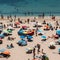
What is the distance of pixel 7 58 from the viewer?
36.2 m

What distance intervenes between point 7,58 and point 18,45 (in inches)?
225

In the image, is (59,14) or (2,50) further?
(59,14)

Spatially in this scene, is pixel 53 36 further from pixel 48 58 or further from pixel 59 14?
pixel 59 14

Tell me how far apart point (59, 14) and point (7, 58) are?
1643 inches

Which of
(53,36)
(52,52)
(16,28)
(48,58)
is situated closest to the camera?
(48,58)

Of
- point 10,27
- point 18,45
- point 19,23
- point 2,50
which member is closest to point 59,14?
point 19,23

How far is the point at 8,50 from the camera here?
128 ft

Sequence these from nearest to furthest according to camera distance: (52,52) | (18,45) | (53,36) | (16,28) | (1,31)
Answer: (52,52) → (18,45) → (53,36) → (1,31) → (16,28)

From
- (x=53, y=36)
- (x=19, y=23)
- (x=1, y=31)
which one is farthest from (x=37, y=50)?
(x=19, y=23)

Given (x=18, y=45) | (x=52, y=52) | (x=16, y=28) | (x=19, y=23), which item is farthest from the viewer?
(x=19, y=23)

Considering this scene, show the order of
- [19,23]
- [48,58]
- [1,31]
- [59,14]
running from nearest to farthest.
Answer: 1. [48,58]
2. [1,31]
3. [19,23]
4. [59,14]

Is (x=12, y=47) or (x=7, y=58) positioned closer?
(x=7, y=58)

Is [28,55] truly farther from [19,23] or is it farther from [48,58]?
[19,23]

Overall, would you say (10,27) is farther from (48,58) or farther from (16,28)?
(48,58)
